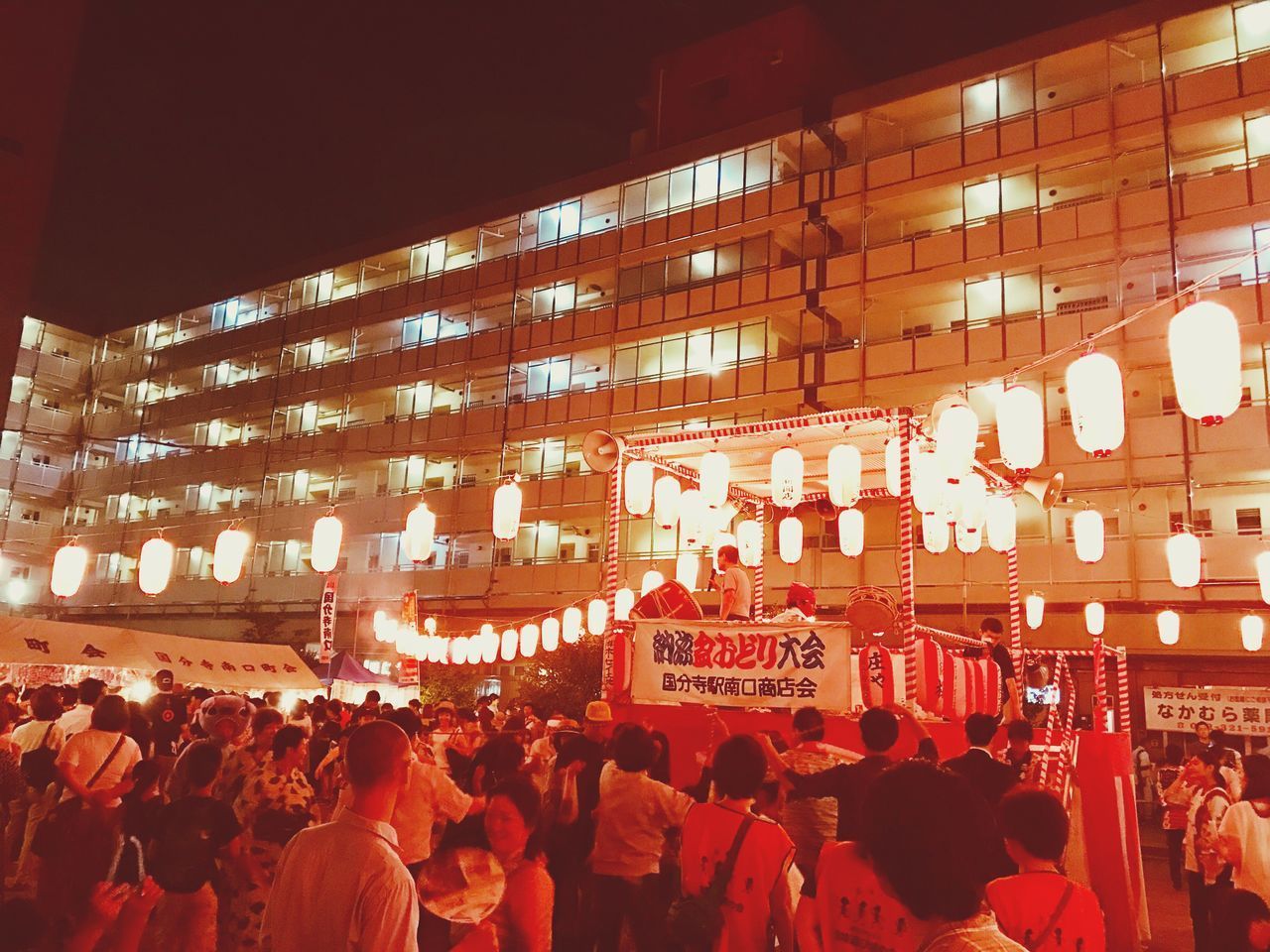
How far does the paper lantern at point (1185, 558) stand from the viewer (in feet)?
51.8

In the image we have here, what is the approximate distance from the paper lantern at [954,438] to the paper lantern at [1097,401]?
129 centimetres

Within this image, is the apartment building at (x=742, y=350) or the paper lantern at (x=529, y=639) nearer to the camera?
the apartment building at (x=742, y=350)

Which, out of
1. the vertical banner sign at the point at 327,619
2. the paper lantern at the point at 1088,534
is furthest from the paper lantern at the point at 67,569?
the paper lantern at the point at 1088,534

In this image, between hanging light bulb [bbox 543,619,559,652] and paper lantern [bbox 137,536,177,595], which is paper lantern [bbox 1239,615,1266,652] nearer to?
hanging light bulb [bbox 543,619,559,652]

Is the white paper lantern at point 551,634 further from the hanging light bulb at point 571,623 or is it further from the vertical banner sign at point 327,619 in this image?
the vertical banner sign at point 327,619

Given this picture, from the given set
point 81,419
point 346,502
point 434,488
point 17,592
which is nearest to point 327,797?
point 434,488

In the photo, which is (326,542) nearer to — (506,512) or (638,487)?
(506,512)

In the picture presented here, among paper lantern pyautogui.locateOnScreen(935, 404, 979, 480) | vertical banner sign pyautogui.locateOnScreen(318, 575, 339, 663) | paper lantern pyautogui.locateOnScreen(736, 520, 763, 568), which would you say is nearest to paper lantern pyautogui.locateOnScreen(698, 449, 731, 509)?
paper lantern pyautogui.locateOnScreen(935, 404, 979, 480)

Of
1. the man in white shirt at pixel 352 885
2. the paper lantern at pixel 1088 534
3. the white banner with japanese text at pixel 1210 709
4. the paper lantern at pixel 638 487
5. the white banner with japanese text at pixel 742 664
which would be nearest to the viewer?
the man in white shirt at pixel 352 885

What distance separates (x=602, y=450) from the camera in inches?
460

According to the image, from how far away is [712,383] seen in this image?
90.5 ft

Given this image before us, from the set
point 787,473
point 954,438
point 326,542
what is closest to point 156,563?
point 326,542

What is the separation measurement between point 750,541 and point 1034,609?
7483 millimetres

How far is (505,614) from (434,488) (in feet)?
19.8
